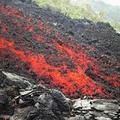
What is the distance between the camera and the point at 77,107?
2197 centimetres

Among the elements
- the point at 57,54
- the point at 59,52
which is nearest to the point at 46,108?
the point at 57,54

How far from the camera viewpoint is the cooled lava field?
97.6ft

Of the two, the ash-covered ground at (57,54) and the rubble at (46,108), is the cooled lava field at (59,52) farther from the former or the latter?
the rubble at (46,108)

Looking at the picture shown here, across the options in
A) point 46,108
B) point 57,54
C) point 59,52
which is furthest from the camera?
point 59,52

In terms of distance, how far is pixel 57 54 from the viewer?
125 ft

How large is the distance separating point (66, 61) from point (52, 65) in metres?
3.25

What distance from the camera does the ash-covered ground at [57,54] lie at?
→ 2895 centimetres

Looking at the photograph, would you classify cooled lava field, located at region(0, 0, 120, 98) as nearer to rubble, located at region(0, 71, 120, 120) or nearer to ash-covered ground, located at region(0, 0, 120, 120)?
ash-covered ground, located at region(0, 0, 120, 120)

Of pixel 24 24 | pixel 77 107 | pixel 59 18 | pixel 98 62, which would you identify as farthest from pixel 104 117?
pixel 59 18

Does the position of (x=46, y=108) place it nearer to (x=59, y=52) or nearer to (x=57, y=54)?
(x=57, y=54)

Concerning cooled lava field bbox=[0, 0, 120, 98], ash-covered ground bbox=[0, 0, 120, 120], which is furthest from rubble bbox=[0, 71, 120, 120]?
cooled lava field bbox=[0, 0, 120, 98]

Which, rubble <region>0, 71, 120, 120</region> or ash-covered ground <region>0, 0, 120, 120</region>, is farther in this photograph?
ash-covered ground <region>0, 0, 120, 120</region>

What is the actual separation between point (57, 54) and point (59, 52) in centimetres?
83

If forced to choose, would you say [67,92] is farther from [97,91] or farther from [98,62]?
[98,62]
